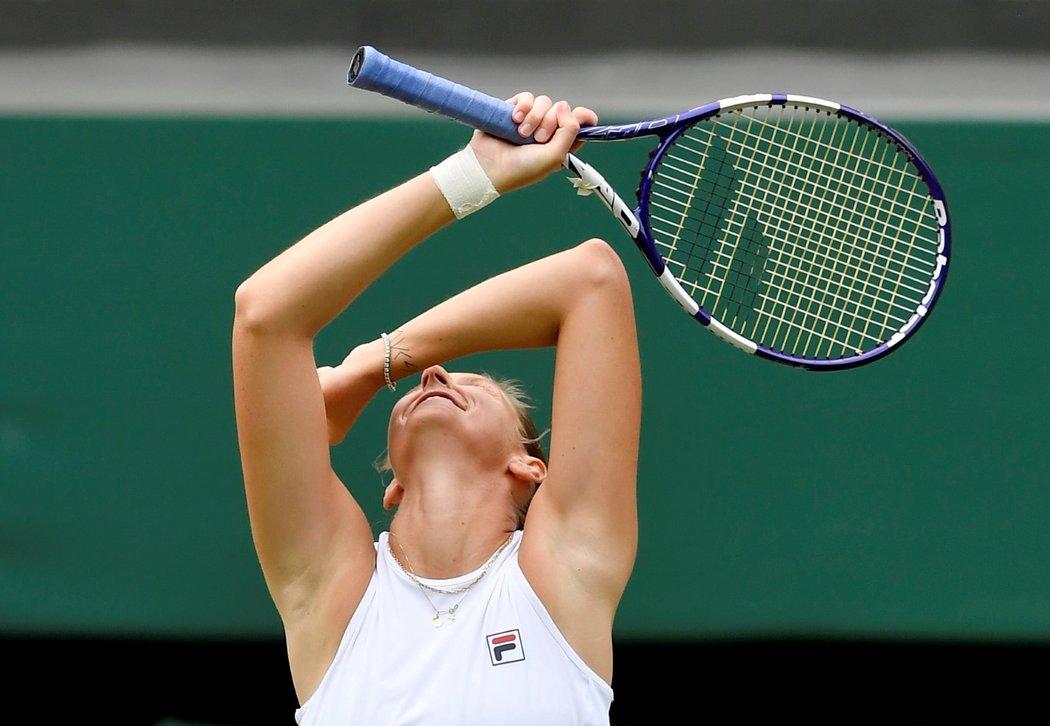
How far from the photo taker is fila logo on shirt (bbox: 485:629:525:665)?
1938 mm

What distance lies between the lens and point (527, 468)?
222 cm

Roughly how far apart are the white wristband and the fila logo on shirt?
22.9 inches

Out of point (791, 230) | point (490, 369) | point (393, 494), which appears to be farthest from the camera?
point (490, 369)

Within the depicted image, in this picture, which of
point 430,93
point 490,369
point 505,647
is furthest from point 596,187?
point 490,369

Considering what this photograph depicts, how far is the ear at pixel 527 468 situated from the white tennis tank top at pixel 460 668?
0.67ft

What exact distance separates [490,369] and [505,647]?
1.16 metres

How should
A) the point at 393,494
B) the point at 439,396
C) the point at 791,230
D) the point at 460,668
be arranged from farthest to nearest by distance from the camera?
the point at 791,230 < the point at 393,494 < the point at 439,396 < the point at 460,668

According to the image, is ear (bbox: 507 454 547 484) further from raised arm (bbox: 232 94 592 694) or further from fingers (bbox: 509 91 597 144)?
fingers (bbox: 509 91 597 144)

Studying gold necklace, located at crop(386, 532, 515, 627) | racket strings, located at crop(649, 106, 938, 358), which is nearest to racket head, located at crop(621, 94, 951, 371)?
racket strings, located at crop(649, 106, 938, 358)

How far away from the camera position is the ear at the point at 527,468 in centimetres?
221

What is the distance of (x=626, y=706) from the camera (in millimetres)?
3215

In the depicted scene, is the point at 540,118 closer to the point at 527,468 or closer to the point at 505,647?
the point at 527,468

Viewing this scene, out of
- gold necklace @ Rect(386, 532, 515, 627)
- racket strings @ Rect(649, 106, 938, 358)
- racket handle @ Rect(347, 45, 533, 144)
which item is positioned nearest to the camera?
racket handle @ Rect(347, 45, 533, 144)

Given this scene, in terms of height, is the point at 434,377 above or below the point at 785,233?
below
